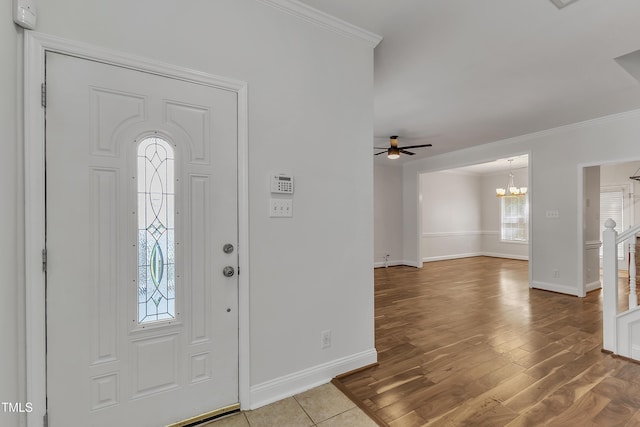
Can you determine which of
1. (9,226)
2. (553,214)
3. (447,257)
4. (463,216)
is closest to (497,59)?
(553,214)

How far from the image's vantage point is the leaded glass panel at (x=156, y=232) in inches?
63.0

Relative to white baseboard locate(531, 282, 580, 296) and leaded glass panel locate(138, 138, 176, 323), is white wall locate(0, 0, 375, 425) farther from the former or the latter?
white baseboard locate(531, 282, 580, 296)

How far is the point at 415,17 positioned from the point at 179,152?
1.88 meters

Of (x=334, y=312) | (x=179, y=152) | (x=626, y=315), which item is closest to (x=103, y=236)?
(x=179, y=152)

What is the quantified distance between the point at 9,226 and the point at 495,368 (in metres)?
3.17

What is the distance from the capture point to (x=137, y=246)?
1586mm

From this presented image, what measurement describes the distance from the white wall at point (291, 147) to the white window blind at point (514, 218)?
786 cm

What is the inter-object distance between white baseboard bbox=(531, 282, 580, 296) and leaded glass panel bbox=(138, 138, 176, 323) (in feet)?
18.3

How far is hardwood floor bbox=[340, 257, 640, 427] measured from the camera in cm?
182

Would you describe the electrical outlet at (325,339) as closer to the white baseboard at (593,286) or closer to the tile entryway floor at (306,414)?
the tile entryway floor at (306,414)

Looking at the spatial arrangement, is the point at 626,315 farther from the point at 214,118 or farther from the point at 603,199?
the point at 603,199

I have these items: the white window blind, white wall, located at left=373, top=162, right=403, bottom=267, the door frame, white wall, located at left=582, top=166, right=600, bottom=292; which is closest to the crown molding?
the door frame

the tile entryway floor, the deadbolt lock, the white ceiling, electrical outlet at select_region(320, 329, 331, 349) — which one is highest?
the white ceiling

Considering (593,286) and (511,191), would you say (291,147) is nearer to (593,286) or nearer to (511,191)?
(593,286)
